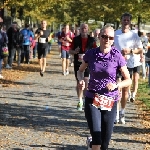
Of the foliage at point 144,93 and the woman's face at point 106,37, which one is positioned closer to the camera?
the woman's face at point 106,37

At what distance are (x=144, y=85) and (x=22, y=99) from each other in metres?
6.30

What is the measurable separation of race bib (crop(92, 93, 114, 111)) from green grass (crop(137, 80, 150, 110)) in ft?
21.7

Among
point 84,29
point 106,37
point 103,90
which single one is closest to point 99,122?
point 103,90

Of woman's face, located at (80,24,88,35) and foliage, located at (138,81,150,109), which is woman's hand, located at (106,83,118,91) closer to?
woman's face, located at (80,24,88,35)

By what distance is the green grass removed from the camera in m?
14.2

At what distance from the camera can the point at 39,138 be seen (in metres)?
8.77

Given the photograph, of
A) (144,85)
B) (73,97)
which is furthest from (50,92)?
(144,85)

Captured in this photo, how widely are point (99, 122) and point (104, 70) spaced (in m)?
0.65

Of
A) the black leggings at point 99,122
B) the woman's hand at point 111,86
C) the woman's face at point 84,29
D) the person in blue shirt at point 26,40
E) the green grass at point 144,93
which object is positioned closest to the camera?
the woman's hand at point 111,86

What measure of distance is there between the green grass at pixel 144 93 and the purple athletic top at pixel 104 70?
6592 millimetres

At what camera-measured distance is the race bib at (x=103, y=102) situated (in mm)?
6590

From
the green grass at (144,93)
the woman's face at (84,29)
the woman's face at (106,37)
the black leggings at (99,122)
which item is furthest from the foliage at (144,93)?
the woman's face at (106,37)

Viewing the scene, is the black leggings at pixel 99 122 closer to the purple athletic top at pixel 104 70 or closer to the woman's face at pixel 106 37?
the purple athletic top at pixel 104 70

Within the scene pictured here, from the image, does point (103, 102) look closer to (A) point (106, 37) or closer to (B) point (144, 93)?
(A) point (106, 37)
